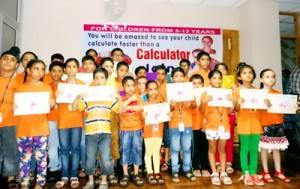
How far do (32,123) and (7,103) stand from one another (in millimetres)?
353

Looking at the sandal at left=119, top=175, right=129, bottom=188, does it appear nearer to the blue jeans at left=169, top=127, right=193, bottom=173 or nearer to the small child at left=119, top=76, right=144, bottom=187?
the small child at left=119, top=76, right=144, bottom=187

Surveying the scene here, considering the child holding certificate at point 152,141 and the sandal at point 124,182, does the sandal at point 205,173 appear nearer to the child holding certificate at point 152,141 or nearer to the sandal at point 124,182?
the child holding certificate at point 152,141

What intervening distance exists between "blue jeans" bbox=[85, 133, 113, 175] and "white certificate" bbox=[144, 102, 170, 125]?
0.49m

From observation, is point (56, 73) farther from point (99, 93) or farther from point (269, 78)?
point (269, 78)

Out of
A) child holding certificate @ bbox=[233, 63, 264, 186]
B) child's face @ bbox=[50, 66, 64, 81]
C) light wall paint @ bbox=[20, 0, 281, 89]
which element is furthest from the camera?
light wall paint @ bbox=[20, 0, 281, 89]

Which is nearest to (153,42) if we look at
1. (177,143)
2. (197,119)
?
(197,119)

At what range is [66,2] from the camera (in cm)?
497

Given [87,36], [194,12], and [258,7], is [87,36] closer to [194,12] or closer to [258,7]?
[194,12]

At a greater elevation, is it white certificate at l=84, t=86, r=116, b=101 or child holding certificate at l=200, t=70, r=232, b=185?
white certificate at l=84, t=86, r=116, b=101

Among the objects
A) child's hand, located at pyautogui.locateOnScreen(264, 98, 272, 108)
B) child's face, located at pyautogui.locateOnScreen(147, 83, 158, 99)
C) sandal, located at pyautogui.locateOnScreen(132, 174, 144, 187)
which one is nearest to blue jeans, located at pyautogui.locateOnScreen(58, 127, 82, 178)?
sandal, located at pyautogui.locateOnScreen(132, 174, 144, 187)

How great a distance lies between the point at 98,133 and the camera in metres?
2.57

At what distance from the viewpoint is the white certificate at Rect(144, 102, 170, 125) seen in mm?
2732

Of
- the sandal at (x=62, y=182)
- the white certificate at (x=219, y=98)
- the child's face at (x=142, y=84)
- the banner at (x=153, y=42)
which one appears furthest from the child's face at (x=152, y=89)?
the banner at (x=153, y=42)

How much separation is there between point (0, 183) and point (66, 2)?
144 inches
